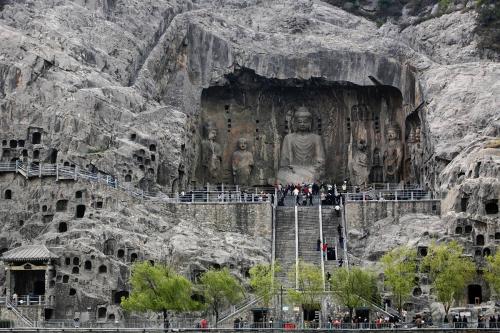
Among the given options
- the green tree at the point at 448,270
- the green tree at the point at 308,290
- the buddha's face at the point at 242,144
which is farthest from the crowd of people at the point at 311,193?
the green tree at the point at 448,270

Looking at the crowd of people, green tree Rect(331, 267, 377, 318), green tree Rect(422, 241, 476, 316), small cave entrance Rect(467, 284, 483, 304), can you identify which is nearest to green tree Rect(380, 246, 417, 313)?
green tree Rect(422, 241, 476, 316)

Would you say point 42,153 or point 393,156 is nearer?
point 42,153

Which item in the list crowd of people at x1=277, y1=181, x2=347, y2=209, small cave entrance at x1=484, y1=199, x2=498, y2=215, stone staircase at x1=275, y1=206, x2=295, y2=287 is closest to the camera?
small cave entrance at x1=484, y1=199, x2=498, y2=215

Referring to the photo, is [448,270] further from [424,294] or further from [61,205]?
[61,205]

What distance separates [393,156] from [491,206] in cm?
1996

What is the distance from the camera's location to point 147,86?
100125 millimetres

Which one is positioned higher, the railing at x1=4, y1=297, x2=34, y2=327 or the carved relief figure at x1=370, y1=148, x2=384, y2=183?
the carved relief figure at x1=370, y1=148, x2=384, y2=183

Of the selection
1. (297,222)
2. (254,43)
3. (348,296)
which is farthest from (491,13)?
(348,296)

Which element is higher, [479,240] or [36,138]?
[36,138]

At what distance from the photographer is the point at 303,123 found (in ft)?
350

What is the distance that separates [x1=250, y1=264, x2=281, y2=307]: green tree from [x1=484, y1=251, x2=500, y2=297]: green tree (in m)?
13.6

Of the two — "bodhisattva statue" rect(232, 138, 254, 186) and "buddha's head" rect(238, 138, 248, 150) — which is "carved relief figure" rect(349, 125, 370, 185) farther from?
"buddha's head" rect(238, 138, 248, 150)

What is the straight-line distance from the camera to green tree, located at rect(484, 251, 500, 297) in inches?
3132

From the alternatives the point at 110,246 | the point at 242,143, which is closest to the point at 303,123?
the point at 242,143
